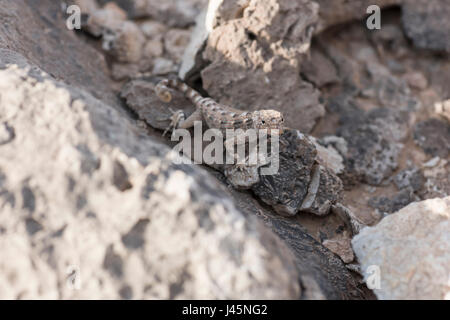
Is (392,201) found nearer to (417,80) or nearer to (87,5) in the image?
(417,80)

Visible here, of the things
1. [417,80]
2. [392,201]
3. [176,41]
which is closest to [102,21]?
[176,41]

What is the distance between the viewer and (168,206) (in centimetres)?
248

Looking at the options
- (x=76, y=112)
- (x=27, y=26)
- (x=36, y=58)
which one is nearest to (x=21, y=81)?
(x=76, y=112)

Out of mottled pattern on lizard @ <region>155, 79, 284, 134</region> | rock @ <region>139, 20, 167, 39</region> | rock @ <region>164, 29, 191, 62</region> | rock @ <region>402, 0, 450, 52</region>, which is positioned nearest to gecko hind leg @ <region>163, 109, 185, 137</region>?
mottled pattern on lizard @ <region>155, 79, 284, 134</region>

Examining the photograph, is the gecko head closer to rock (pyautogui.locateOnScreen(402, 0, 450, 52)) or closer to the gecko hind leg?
the gecko hind leg

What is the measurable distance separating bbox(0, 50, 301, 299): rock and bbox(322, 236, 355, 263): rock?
3.52 feet

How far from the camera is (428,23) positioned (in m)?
5.91

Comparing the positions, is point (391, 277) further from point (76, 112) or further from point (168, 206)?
point (76, 112)

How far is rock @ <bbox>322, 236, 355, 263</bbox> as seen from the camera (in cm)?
354

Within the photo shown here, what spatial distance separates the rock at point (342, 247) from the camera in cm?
354

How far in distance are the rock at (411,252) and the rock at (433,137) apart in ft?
6.35

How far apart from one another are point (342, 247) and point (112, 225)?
2216mm

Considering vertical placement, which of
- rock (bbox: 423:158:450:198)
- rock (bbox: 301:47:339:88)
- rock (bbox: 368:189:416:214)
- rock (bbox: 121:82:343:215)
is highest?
rock (bbox: 301:47:339:88)
